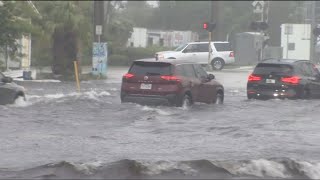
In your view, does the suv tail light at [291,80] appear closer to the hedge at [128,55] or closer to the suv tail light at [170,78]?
the suv tail light at [170,78]

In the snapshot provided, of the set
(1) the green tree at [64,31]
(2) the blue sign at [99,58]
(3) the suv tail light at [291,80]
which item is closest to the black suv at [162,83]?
(3) the suv tail light at [291,80]

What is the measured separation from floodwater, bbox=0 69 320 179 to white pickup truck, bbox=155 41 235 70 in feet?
66.0

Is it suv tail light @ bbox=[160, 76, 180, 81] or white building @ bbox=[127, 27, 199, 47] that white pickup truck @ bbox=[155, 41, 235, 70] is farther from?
suv tail light @ bbox=[160, 76, 180, 81]

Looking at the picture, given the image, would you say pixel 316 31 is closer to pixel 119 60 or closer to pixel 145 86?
pixel 145 86

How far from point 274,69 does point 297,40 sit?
1813cm

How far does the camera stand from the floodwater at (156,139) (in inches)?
366

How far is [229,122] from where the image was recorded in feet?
57.1

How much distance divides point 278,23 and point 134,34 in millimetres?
15220

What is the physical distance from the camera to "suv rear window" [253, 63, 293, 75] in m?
22.8

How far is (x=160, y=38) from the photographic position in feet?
245

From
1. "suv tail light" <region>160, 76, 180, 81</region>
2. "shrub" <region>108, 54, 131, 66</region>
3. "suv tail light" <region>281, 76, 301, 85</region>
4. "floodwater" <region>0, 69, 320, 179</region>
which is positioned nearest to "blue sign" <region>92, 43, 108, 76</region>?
"floodwater" <region>0, 69, 320, 179</region>

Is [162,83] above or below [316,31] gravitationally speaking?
below

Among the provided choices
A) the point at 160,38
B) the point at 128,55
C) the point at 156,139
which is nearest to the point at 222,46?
the point at 128,55

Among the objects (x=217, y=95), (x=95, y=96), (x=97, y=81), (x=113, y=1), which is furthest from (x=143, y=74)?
(x=113, y=1)
